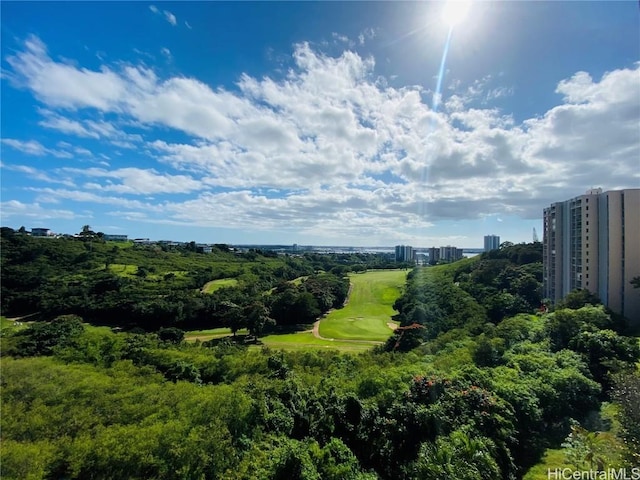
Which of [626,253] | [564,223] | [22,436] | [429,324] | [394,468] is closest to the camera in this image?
[22,436]

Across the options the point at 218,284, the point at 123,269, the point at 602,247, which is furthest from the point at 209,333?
the point at 602,247

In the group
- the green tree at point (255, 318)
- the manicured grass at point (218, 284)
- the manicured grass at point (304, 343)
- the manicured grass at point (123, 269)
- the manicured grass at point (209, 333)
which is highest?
the manicured grass at point (123, 269)

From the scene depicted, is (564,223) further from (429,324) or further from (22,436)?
(22,436)

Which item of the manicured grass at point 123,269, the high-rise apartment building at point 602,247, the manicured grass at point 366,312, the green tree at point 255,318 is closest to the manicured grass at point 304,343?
the green tree at point 255,318

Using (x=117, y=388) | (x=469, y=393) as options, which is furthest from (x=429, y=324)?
(x=117, y=388)

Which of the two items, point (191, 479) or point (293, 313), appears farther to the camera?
point (293, 313)

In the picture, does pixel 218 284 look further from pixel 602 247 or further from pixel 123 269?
Result: pixel 602 247

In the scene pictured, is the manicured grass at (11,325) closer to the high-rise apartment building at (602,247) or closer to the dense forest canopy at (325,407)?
the dense forest canopy at (325,407)
